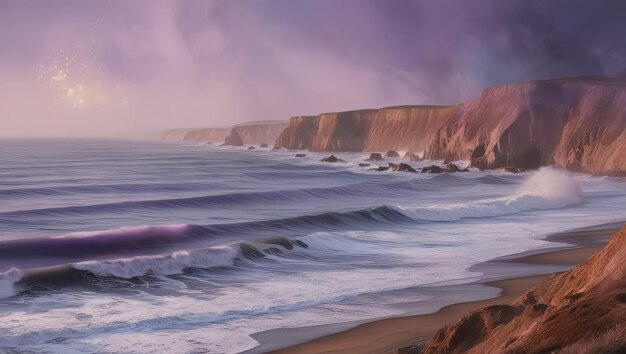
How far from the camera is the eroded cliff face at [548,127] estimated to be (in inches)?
2368

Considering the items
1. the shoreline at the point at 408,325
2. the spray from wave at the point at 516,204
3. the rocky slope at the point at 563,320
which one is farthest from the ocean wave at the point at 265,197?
the rocky slope at the point at 563,320

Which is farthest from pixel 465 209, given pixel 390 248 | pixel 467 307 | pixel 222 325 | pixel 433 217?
pixel 222 325

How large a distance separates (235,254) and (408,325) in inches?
357

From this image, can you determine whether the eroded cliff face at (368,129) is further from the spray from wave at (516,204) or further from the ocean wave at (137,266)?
the ocean wave at (137,266)

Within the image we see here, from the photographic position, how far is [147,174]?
60.5m

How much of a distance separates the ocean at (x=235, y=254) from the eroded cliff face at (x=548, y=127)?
15.7m

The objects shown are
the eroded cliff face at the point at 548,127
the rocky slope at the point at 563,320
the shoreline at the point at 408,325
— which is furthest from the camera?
the eroded cliff face at the point at 548,127

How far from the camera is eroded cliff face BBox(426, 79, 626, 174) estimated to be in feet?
Result: 197

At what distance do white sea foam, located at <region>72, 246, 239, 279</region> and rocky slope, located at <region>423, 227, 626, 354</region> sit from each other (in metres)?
11.2

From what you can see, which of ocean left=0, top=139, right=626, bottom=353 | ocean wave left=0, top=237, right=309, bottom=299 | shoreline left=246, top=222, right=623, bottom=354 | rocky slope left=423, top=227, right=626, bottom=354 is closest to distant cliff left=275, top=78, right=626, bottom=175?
ocean left=0, top=139, right=626, bottom=353

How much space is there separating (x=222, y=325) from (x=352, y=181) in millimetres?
42812

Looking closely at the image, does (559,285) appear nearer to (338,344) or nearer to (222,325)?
(338,344)

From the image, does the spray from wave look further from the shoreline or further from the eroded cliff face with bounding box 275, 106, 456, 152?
the eroded cliff face with bounding box 275, 106, 456, 152

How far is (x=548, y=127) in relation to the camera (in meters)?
68.2
